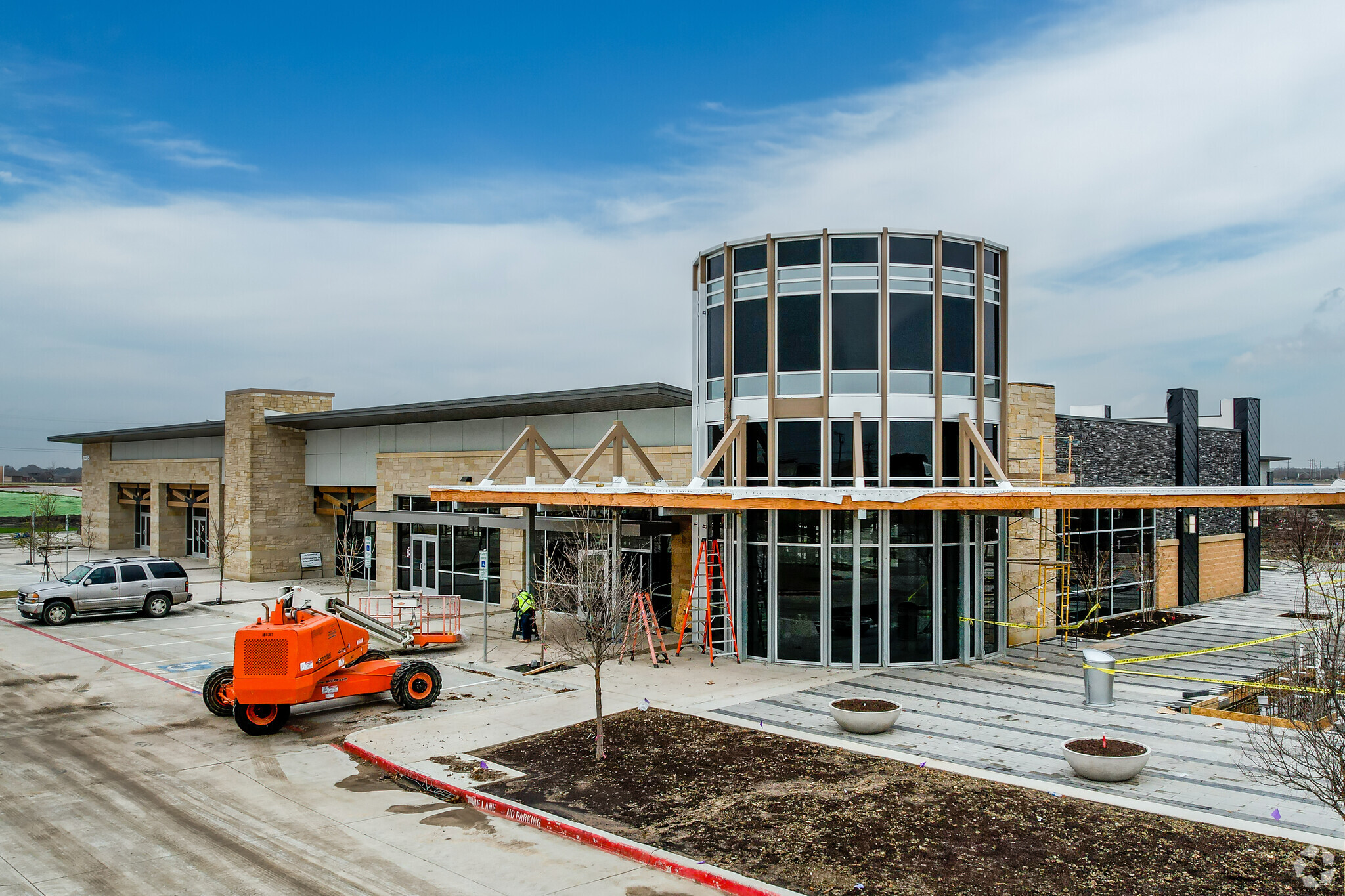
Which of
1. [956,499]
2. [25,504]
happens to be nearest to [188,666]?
[956,499]

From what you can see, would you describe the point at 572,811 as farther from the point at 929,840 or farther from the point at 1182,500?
the point at 1182,500

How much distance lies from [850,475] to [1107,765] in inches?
359

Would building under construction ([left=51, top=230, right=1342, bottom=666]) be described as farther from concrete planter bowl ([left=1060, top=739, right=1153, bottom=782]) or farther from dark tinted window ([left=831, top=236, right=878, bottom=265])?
concrete planter bowl ([left=1060, top=739, right=1153, bottom=782])

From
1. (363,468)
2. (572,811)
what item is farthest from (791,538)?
(363,468)

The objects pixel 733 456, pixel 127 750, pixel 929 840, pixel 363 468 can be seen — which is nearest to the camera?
pixel 929 840

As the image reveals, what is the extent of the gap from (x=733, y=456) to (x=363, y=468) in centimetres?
1924

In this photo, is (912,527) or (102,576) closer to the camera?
(912,527)

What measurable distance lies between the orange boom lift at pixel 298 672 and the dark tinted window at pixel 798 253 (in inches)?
444

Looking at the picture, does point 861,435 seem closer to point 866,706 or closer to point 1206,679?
point 866,706

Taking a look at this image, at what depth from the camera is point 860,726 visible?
1434cm

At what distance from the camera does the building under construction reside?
19.7 metres

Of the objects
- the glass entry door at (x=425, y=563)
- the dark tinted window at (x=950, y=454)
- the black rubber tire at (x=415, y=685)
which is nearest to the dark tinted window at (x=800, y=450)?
the dark tinted window at (x=950, y=454)

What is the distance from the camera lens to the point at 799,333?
20.9 meters

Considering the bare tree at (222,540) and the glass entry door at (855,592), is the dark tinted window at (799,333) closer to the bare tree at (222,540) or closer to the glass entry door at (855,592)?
the glass entry door at (855,592)
